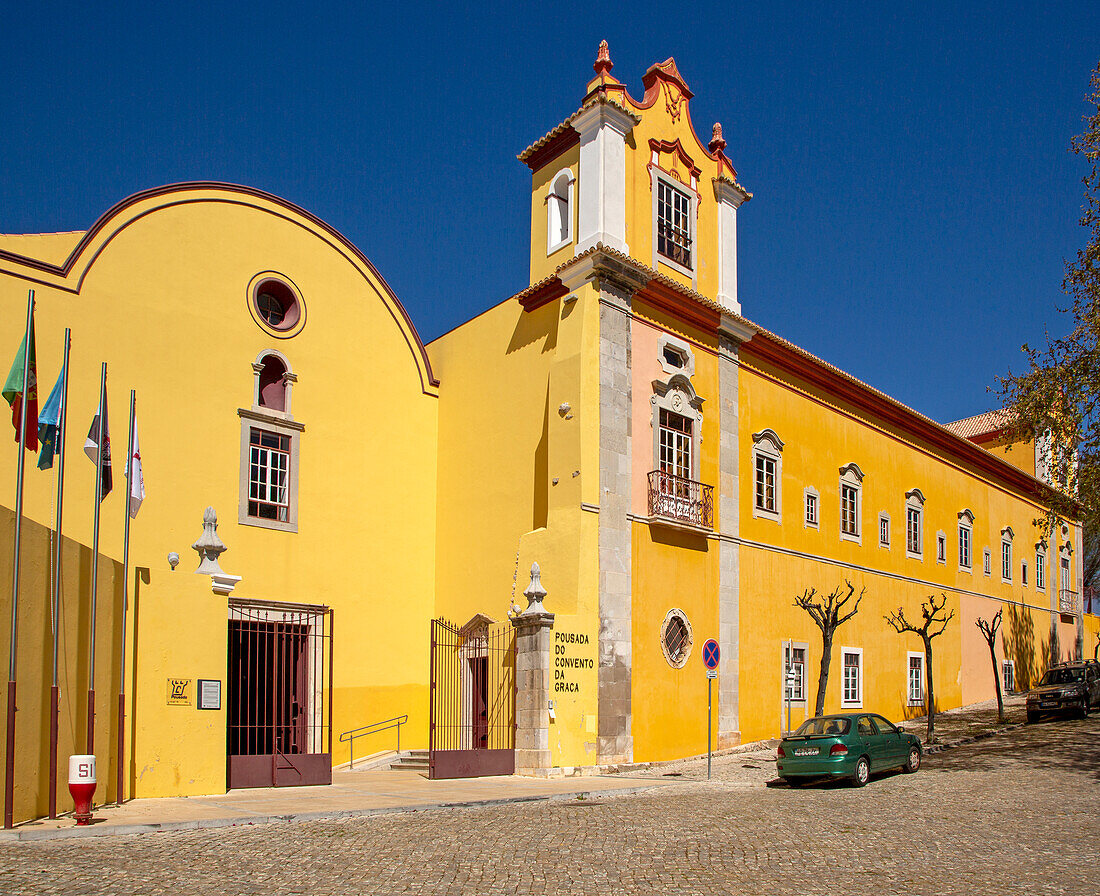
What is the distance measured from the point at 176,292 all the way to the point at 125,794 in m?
10.3

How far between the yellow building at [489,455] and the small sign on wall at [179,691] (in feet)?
6.94

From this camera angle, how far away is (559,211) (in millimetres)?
23281

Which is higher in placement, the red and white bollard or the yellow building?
the yellow building

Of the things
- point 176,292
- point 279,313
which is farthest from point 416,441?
point 176,292

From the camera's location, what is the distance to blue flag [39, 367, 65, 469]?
479 inches

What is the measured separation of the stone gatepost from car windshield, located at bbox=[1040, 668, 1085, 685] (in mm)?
17286

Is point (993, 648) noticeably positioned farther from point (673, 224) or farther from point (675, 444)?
point (673, 224)

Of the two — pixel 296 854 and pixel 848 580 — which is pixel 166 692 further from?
pixel 848 580

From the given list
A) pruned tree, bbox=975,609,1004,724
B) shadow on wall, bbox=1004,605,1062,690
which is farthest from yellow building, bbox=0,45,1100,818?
shadow on wall, bbox=1004,605,1062,690

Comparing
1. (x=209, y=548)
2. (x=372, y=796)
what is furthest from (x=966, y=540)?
(x=209, y=548)

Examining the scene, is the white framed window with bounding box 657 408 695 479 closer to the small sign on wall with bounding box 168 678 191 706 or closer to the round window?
the round window

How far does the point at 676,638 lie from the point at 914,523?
1334cm

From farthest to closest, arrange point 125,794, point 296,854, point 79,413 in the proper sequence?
point 79,413 < point 125,794 < point 296,854

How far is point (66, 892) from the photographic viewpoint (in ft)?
26.5
